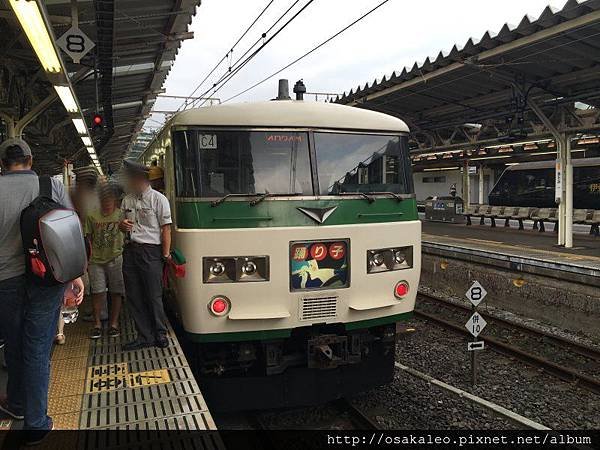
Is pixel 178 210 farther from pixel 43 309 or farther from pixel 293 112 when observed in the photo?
pixel 43 309

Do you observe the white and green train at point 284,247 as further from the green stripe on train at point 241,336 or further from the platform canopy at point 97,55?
the platform canopy at point 97,55

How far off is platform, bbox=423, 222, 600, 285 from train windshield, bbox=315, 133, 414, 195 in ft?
16.9

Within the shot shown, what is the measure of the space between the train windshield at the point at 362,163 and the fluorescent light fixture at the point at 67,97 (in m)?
4.17

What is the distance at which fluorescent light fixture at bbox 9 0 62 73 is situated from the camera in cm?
392

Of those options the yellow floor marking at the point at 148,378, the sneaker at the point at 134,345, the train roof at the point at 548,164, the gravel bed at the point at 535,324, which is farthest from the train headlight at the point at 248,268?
the train roof at the point at 548,164

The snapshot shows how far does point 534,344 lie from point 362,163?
5023mm

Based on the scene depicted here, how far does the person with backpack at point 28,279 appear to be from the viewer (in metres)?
2.67

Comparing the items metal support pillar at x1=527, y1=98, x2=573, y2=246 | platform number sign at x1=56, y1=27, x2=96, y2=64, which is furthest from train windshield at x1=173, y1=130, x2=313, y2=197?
metal support pillar at x1=527, y1=98, x2=573, y2=246

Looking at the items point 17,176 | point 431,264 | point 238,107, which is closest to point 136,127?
point 431,264

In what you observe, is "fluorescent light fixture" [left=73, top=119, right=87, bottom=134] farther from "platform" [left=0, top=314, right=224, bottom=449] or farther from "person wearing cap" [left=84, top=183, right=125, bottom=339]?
"platform" [left=0, top=314, right=224, bottom=449]

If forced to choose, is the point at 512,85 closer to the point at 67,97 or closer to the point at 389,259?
the point at 389,259

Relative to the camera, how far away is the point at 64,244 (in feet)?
8.81

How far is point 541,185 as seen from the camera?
22.3m

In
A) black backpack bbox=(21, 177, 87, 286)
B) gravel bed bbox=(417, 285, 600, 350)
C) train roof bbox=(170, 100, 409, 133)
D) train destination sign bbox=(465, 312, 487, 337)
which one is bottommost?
gravel bed bbox=(417, 285, 600, 350)
